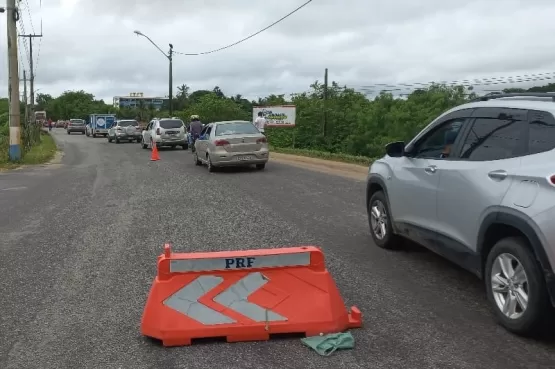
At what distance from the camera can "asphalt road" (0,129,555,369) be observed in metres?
4.33

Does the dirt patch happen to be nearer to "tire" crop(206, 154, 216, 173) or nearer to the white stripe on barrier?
"tire" crop(206, 154, 216, 173)

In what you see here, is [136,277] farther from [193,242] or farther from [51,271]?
[193,242]

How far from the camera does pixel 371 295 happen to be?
5680 millimetres

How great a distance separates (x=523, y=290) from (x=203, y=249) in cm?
403

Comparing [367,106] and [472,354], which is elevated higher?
[367,106]

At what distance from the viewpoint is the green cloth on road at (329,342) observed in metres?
4.38

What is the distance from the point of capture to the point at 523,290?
15.1 feet

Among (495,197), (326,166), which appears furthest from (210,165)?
(495,197)

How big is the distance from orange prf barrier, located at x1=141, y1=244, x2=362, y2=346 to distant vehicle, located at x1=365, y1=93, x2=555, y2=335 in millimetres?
1300

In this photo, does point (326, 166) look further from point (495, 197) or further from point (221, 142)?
point (495, 197)

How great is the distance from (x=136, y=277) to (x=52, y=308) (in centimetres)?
109

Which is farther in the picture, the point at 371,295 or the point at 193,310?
the point at 371,295

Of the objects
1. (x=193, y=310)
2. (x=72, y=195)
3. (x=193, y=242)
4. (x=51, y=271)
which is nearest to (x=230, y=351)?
(x=193, y=310)

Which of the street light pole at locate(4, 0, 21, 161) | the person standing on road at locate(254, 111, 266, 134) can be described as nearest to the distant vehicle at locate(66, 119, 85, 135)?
the person standing on road at locate(254, 111, 266, 134)
